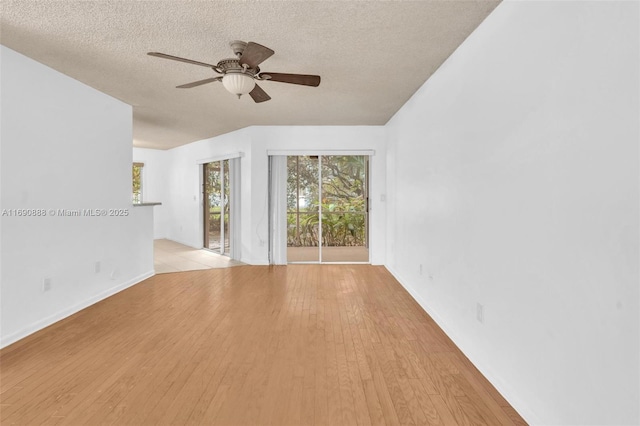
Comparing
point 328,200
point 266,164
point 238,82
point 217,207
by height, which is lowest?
point 217,207

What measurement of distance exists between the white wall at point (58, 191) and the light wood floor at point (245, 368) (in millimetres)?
301

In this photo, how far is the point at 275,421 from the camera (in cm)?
181

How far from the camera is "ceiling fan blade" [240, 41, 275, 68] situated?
86.8 inches

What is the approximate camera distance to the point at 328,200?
641 cm

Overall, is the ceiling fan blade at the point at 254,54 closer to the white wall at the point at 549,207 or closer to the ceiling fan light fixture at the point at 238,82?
the ceiling fan light fixture at the point at 238,82

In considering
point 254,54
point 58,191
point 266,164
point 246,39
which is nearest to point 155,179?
point 266,164

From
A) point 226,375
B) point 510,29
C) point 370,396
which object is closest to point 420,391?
point 370,396

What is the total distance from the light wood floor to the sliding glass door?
266 cm

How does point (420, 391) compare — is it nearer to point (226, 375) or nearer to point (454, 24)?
point (226, 375)

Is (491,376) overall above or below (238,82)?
below

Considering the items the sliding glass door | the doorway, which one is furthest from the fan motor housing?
the doorway

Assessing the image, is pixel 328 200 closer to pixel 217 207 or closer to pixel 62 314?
pixel 217 207

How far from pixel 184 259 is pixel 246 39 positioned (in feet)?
15.5

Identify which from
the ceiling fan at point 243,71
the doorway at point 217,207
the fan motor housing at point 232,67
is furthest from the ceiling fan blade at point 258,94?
the doorway at point 217,207
